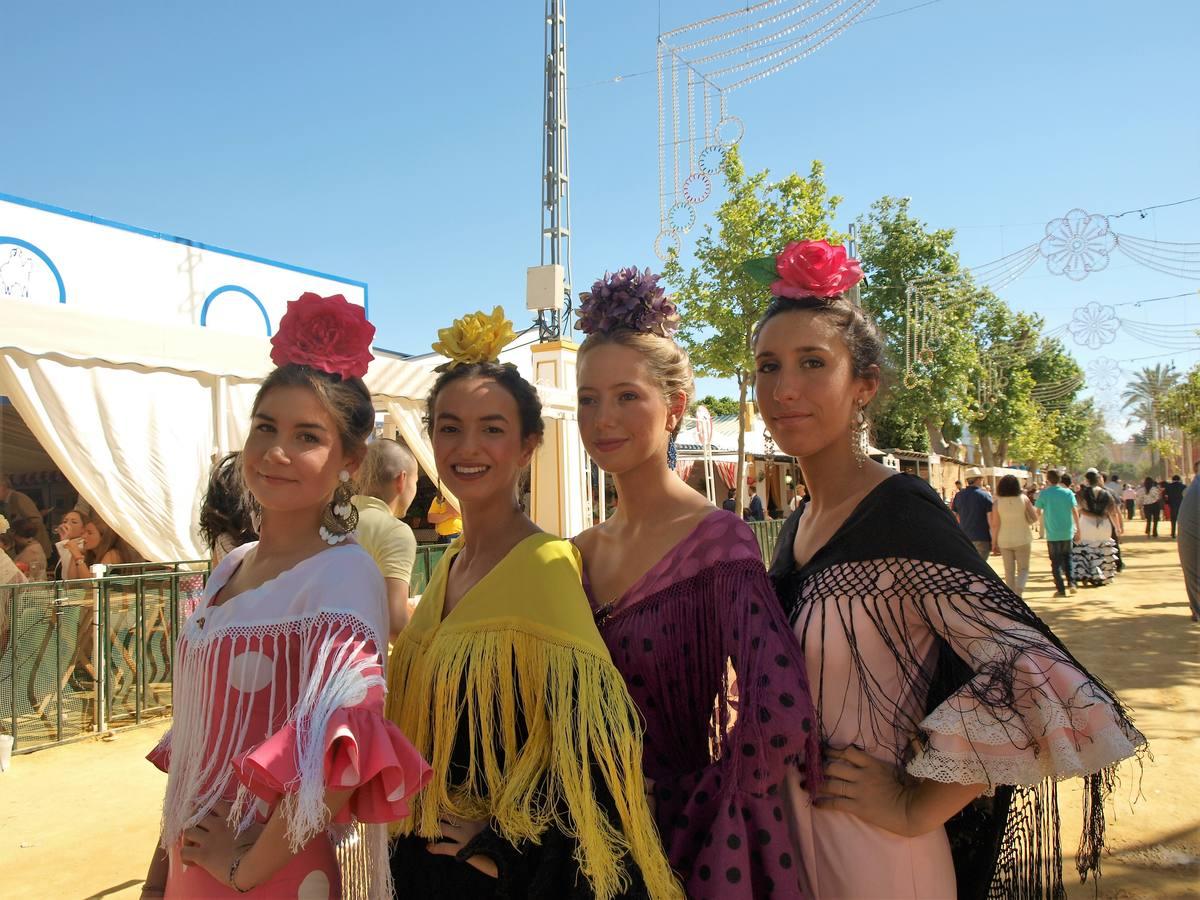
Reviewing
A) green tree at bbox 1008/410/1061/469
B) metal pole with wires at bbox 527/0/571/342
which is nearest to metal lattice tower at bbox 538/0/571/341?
metal pole with wires at bbox 527/0/571/342

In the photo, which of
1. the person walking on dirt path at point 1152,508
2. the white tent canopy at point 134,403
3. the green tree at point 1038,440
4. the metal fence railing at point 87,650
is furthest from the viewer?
the green tree at point 1038,440

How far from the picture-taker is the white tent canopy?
5328mm

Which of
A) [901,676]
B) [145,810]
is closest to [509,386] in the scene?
[901,676]

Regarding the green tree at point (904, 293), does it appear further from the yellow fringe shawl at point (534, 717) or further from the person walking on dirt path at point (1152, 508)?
the yellow fringe shawl at point (534, 717)

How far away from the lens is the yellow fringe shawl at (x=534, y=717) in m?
1.41

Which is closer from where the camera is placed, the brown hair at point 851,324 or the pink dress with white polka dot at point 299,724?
the pink dress with white polka dot at point 299,724

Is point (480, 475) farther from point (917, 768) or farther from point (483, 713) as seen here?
point (917, 768)

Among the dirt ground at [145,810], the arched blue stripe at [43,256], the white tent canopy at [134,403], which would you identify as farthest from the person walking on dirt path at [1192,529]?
the arched blue stripe at [43,256]

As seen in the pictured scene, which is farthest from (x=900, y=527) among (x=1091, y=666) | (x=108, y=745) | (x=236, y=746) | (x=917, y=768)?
(x=1091, y=666)

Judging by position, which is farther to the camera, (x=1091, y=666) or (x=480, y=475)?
(x=1091, y=666)

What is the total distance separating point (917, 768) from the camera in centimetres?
144

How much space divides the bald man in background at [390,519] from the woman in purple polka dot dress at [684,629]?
0.92m

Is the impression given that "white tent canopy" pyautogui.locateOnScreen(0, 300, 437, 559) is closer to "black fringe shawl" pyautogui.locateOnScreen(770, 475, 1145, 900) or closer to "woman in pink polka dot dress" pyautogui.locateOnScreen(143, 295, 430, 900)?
"woman in pink polka dot dress" pyautogui.locateOnScreen(143, 295, 430, 900)

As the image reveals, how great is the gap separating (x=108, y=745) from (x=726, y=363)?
12.0 metres
